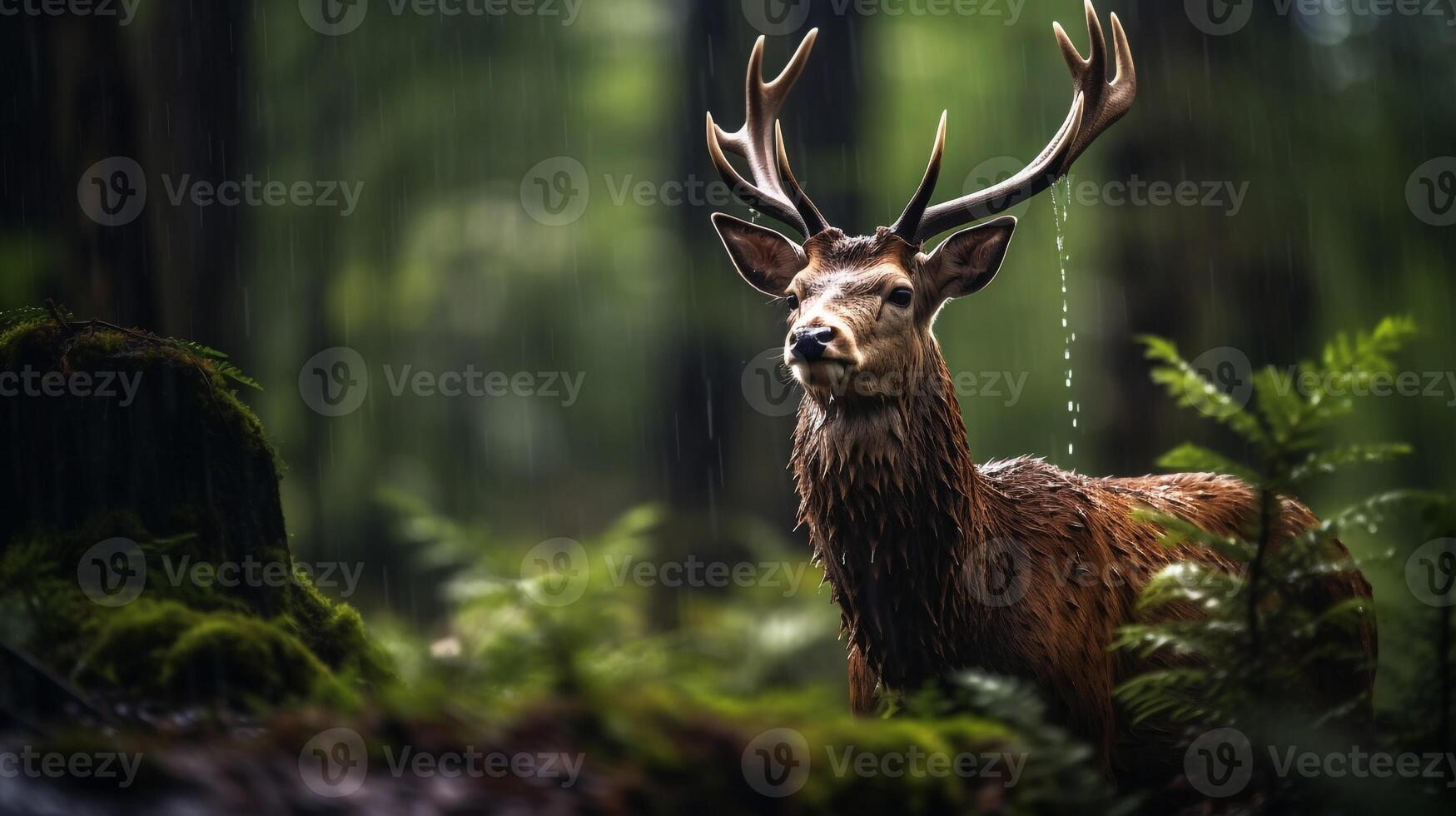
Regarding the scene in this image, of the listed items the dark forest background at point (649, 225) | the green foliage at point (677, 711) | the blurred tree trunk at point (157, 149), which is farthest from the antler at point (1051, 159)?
the blurred tree trunk at point (157, 149)

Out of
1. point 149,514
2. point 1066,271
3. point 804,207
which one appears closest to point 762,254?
point 804,207

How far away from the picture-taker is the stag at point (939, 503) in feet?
15.2

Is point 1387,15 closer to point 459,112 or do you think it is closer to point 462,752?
point 459,112

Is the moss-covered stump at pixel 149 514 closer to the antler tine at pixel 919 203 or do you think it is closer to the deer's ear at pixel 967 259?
the antler tine at pixel 919 203

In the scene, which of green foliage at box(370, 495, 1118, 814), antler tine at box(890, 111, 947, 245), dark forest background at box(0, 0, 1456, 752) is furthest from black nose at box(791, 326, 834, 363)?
dark forest background at box(0, 0, 1456, 752)

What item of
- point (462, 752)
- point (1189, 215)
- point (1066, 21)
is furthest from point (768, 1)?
point (462, 752)

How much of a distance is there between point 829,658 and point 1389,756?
16.8ft

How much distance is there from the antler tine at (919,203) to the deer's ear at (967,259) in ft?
0.51

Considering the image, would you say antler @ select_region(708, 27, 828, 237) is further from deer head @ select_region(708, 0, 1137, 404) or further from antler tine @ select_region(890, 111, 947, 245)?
antler tine @ select_region(890, 111, 947, 245)

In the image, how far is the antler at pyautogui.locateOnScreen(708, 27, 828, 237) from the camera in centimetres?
567

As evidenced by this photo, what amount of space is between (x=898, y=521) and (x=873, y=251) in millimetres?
1399

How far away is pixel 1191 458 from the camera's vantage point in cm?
305

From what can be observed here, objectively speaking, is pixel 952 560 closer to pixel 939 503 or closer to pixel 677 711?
pixel 939 503

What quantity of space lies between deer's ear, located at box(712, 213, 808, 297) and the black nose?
4.05 ft
